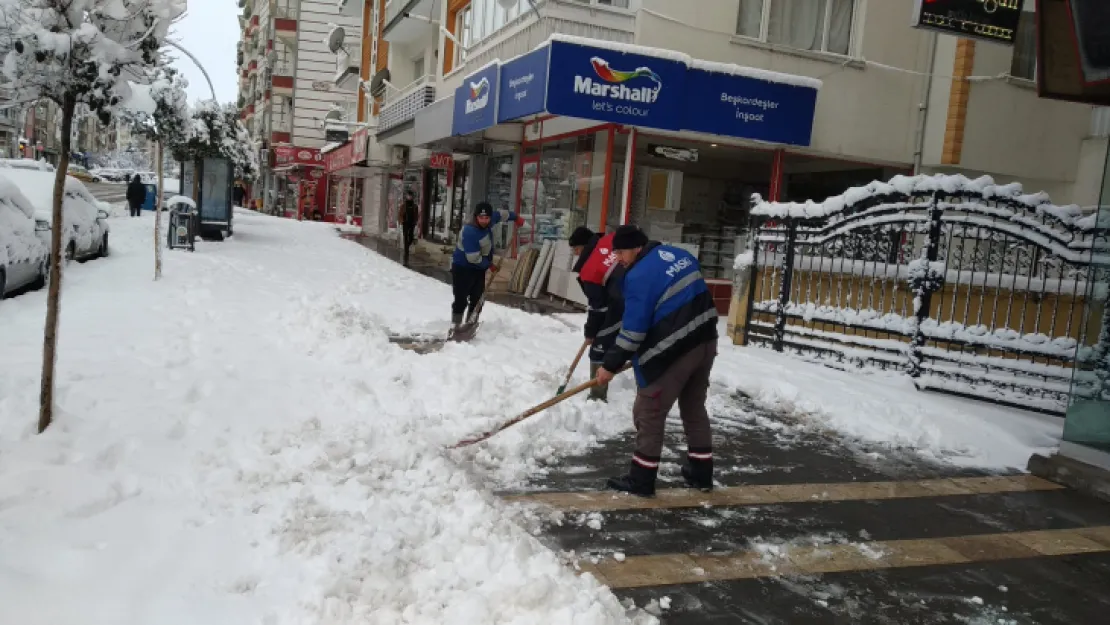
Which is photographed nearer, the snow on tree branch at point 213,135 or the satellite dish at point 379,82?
the snow on tree branch at point 213,135

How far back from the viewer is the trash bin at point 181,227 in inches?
664

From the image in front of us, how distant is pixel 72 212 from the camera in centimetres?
1323

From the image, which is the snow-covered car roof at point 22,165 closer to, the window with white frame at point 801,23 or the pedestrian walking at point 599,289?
the pedestrian walking at point 599,289

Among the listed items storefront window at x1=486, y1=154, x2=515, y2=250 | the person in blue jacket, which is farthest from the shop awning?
storefront window at x1=486, y1=154, x2=515, y2=250

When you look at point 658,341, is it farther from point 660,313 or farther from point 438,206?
point 438,206

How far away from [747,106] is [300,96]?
45394mm

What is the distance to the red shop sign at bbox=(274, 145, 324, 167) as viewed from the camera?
1927 inches

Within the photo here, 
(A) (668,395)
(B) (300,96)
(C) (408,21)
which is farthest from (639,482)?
(B) (300,96)

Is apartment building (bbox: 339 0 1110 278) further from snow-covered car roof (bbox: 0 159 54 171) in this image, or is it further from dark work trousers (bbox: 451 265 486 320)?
snow-covered car roof (bbox: 0 159 54 171)

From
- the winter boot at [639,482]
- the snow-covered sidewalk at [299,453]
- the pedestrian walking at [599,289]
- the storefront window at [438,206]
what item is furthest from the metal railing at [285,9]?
the winter boot at [639,482]

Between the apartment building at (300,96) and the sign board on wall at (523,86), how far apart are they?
3163 cm

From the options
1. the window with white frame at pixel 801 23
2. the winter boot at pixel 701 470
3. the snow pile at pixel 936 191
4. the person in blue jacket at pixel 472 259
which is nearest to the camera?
the winter boot at pixel 701 470

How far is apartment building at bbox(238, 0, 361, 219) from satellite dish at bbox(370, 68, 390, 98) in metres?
10.1

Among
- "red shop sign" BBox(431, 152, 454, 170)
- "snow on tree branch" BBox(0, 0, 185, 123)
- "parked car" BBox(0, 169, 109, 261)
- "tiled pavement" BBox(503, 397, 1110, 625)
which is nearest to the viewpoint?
"tiled pavement" BBox(503, 397, 1110, 625)
